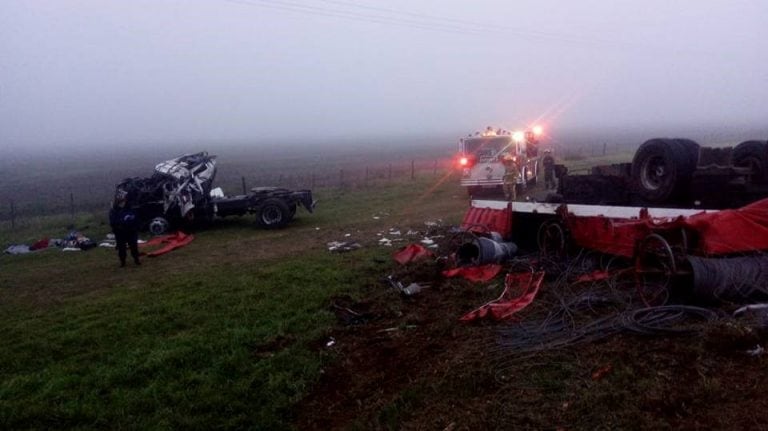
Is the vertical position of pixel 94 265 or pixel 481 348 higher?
pixel 481 348

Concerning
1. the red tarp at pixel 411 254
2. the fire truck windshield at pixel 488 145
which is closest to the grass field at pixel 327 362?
the red tarp at pixel 411 254

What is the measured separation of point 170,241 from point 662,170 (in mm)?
11746

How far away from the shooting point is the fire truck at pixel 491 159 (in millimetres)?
18547

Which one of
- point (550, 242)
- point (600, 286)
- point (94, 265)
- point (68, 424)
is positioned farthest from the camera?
point (94, 265)

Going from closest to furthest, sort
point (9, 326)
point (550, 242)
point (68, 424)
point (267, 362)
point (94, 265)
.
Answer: point (68, 424)
point (267, 362)
point (9, 326)
point (550, 242)
point (94, 265)

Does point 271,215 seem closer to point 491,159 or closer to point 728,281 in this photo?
point 491,159

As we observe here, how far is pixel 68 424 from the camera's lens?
16.8 ft

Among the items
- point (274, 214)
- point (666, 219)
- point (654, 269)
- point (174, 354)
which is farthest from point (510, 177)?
point (174, 354)

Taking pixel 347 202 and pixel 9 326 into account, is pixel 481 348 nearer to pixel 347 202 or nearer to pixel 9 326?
pixel 9 326

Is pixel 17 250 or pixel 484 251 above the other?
pixel 484 251

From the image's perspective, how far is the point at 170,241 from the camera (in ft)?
48.0

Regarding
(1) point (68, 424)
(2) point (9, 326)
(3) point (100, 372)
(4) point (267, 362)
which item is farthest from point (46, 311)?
(4) point (267, 362)

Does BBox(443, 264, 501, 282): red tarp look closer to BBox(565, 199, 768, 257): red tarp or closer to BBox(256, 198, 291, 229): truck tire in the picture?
BBox(565, 199, 768, 257): red tarp

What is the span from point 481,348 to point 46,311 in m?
7.07
